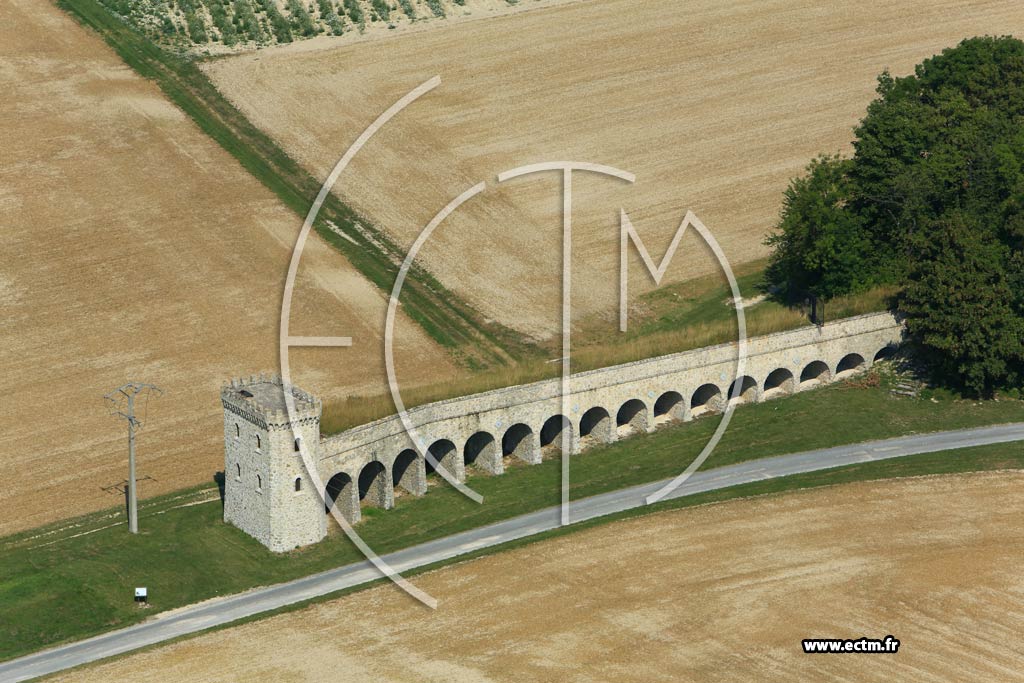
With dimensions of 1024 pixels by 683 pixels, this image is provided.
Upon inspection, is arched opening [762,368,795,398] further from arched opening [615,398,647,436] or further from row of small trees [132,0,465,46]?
row of small trees [132,0,465,46]

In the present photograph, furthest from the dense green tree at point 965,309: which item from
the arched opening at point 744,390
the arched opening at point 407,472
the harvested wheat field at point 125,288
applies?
the arched opening at point 407,472

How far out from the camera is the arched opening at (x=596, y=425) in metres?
111

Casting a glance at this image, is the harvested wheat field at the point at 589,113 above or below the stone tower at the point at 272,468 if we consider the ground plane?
above

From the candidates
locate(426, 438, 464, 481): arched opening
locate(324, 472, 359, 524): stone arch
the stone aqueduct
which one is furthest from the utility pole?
locate(426, 438, 464, 481): arched opening

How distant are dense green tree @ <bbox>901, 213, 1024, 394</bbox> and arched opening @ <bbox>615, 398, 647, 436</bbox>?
63.7 feet

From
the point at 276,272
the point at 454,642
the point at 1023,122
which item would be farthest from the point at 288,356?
the point at 1023,122

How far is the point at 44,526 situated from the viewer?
323ft

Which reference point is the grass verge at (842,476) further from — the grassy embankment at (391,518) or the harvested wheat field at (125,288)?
the harvested wheat field at (125,288)

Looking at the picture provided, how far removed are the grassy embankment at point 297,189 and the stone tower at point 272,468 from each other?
83.6ft

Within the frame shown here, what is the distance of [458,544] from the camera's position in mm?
97562

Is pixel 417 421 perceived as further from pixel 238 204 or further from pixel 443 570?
pixel 238 204

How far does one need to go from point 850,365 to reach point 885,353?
2.57 m

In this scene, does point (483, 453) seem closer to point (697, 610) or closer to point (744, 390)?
point (744, 390)

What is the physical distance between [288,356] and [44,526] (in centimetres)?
2484
